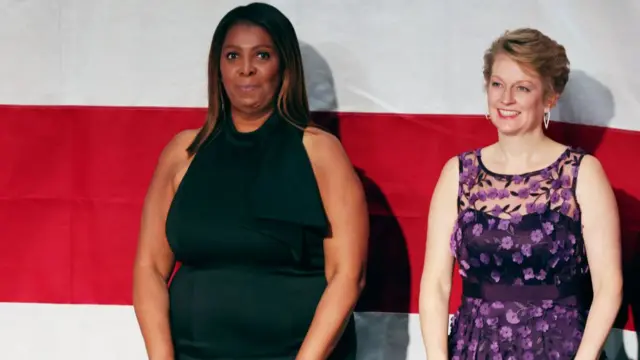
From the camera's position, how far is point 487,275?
7.38ft

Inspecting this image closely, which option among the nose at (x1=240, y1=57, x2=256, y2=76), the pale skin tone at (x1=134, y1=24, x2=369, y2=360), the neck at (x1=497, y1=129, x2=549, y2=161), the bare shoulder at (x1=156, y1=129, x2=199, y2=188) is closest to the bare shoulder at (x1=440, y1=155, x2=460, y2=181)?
the neck at (x1=497, y1=129, x2=549, y2=161)

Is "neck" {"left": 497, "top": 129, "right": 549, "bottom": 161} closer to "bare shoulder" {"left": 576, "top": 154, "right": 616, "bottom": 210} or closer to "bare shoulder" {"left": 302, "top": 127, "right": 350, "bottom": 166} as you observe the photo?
"bare shoulder" {"left": 576, "top": 154, "right": 616, "bottom": 210}

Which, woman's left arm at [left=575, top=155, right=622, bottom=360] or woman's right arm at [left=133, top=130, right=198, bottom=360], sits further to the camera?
woman's right arm at [left=133, top=130, right=198, bottom=360]

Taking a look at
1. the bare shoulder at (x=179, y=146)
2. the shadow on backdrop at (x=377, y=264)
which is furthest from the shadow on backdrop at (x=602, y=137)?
the bare shoulder at (x=179, y=146)

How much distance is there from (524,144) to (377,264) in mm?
631

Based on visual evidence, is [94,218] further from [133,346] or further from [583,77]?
[583,77]

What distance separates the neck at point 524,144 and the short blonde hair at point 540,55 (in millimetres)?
85

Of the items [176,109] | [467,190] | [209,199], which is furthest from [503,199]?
[176,109]

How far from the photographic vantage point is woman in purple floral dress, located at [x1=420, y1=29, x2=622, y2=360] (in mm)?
2176

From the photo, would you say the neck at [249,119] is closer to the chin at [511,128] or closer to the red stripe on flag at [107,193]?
the red stripe on flag at [107,193]

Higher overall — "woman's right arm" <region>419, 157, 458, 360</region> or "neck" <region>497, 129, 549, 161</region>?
"neck" <region>497, 129, 549, 161</region>

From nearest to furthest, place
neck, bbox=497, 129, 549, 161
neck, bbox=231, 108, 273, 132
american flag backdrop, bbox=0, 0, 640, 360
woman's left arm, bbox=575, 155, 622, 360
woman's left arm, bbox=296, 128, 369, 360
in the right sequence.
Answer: woman's left arm, bbox=575, 155, 622, 360, neck, bbox=497, 129, 549, 161, woman's left arm, bbox=296, 128, 369, 360, neck, bbox=231, 108, 273, 132, american flag backdrop, bbox=0, 0, 640, 360

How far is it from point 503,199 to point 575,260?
0.17m

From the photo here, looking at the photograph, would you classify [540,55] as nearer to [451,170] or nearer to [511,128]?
[511,128]
